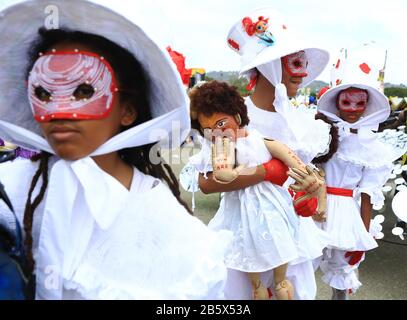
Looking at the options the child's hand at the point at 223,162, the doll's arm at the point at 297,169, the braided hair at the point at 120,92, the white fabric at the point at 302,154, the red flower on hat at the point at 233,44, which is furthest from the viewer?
the red flower on hat at the point at 233,44

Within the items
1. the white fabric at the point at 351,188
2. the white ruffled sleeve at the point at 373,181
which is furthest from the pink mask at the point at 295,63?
the white ruffled sleeve at the point at 373,181

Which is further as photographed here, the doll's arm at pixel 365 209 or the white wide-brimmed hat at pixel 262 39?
the doll's arm at pixel 365 209

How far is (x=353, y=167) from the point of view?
3.11 m

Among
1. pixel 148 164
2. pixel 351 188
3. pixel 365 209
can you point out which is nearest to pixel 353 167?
pixel 351 188

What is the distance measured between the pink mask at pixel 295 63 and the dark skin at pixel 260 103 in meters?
0.02

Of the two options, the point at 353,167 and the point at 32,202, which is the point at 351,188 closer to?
the point at 353,167

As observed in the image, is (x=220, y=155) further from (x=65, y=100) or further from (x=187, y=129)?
(x=65, y=100)

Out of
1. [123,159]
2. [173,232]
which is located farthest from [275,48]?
[173,232]

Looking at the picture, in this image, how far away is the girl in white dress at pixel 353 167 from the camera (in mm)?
3070

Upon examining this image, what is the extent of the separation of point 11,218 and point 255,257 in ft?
4.09

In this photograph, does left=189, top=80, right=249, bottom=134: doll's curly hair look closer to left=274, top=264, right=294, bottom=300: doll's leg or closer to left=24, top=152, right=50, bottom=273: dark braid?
left=274, top=264, right=294, bottom=300: doll's leg

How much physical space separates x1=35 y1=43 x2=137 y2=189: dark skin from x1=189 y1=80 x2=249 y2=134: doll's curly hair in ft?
2.22

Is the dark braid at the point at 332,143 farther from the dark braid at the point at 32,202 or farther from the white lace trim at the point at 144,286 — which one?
the dark braid at the point at 32,202

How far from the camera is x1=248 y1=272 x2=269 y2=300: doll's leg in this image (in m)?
2.21
